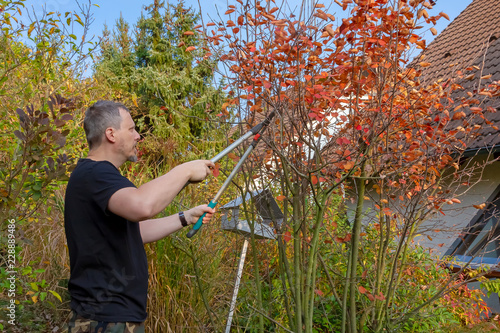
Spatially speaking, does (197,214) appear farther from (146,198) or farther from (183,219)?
(146,198)

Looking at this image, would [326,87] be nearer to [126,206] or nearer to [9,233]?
[126,206]

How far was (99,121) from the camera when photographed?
81.0 inches

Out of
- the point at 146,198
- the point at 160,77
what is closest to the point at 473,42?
the point at 146,198

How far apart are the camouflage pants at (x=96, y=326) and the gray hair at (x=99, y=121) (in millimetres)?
720

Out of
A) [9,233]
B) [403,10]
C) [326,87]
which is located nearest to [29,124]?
[9,233]

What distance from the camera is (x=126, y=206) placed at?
5.82 feet

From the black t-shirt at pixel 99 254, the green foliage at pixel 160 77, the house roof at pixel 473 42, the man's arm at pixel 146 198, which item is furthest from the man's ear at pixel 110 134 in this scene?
the green foliage at pixel 160 77

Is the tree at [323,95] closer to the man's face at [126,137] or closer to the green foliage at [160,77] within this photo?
the man's face at [126,137]

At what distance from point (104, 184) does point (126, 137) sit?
0.30 meters

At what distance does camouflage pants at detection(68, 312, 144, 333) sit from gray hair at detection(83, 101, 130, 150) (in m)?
0.72

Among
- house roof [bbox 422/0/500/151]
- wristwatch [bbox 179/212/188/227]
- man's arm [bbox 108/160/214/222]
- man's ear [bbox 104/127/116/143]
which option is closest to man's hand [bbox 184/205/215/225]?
wristwatch [bbox 179/212/188/227]

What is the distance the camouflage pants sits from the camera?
1.90 m

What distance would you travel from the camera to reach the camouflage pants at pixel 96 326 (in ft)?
6.23

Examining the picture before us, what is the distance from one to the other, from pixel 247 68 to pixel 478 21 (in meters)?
7.30
